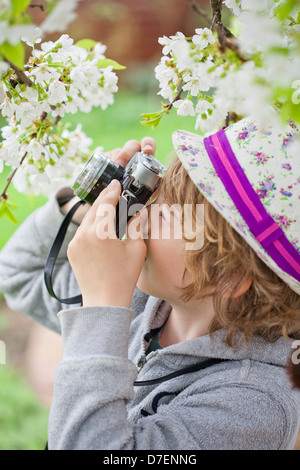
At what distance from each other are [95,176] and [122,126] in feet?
7.07

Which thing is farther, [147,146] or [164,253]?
[147,146]

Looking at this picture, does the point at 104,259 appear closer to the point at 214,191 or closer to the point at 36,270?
the point at 214,191

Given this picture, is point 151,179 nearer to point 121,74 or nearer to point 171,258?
point 171,258

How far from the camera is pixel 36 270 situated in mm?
1227

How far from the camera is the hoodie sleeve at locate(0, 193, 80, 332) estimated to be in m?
1.17

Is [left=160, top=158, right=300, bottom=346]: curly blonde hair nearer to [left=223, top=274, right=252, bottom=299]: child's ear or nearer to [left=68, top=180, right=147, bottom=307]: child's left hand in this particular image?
[left=223, top=274, right=252, bottom=299]: child's ear

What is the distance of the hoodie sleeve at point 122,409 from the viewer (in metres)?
0.70

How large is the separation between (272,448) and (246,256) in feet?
0.99

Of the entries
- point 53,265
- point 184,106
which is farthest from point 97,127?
point 184,106

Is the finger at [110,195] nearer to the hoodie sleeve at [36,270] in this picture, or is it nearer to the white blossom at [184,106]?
the white blossom at [184,106]

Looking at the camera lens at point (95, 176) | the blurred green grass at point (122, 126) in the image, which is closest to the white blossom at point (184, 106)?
the camera lens at point (95, 176)

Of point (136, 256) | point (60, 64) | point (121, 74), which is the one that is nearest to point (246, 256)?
point (136, 256)

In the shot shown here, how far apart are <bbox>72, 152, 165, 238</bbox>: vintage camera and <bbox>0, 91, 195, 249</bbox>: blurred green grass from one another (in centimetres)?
157

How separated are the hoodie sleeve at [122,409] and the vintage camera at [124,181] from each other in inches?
6.8
